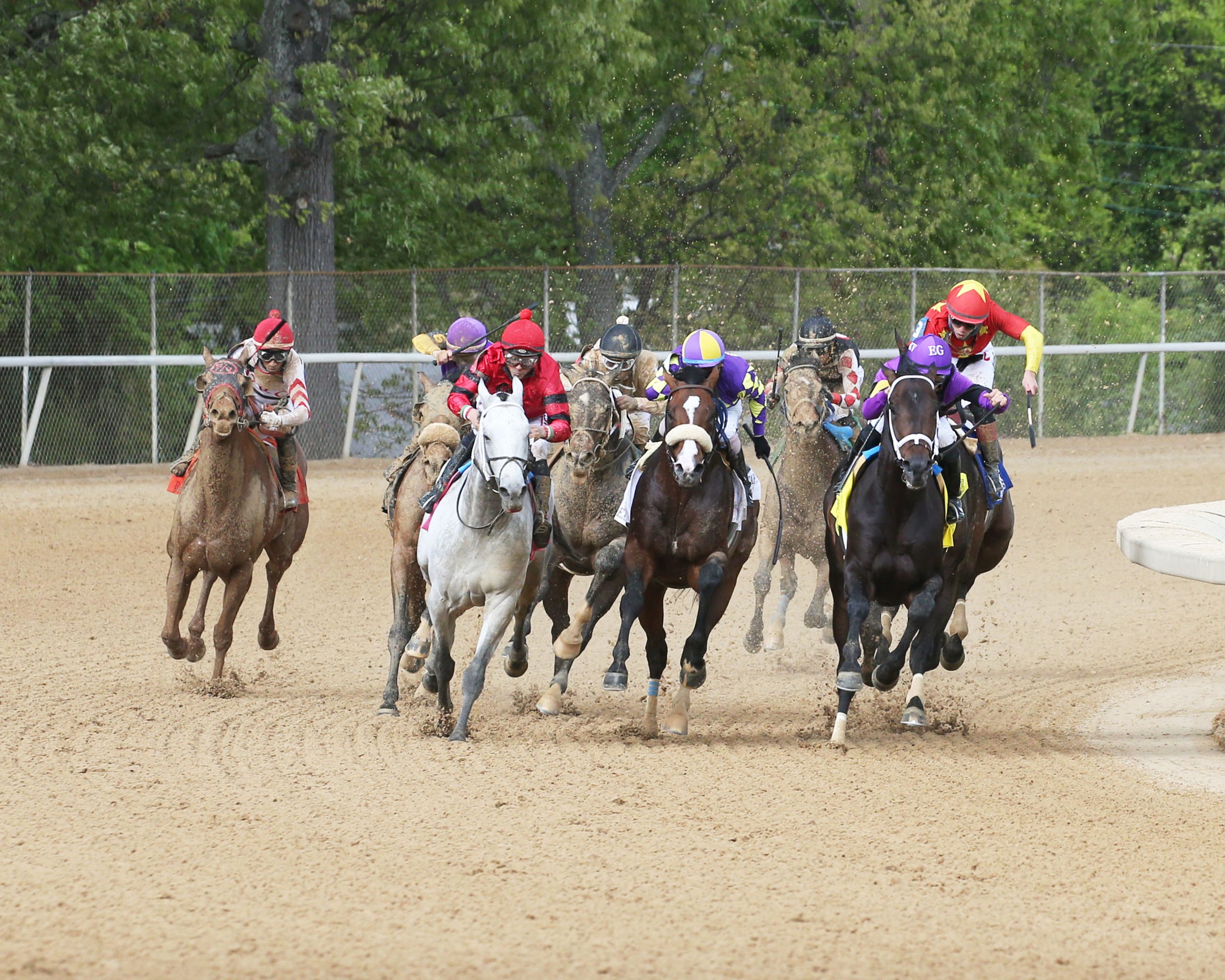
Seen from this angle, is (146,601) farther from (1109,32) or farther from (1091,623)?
(1109,32)

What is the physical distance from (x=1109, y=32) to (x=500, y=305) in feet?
51.5

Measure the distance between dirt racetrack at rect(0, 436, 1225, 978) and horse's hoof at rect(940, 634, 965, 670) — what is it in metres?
0.25

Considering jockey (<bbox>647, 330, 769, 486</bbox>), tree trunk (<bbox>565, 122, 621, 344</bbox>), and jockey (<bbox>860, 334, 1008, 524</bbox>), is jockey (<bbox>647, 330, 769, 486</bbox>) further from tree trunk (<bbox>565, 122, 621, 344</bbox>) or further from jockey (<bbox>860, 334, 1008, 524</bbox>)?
tree trunk (<bbox>565, 122, 621, 344</bbox>)

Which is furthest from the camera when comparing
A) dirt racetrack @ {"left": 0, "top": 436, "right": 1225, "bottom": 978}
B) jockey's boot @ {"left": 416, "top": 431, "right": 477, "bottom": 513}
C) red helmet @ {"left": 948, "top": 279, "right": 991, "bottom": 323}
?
red helmet @ {"left": 948, "top": 279, "right": 991, "bottom": 323}

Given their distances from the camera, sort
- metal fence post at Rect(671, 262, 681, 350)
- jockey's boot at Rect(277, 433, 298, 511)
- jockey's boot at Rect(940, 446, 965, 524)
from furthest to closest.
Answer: metal fence post at Rect(671, 262, 681, 350), jockey's boot at Rect(277, 433, 298, 511), jockey's boot at Rect(940, 446, 965, 524)

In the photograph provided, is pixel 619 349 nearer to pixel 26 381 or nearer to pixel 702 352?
pixel 702 352

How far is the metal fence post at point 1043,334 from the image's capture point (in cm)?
2572

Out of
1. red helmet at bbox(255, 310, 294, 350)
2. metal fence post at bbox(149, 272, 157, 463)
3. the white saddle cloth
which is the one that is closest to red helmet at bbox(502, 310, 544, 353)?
the white saddle cloth

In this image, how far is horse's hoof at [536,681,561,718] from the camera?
9891 mm

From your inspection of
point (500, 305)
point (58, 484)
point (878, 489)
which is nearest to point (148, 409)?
point (58, 484)

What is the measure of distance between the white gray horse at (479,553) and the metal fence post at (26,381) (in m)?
13.1

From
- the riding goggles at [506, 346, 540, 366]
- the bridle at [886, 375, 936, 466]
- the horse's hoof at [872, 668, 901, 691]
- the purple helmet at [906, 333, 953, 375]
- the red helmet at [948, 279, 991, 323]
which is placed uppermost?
the red helmet at [948, 279, 991, 323]

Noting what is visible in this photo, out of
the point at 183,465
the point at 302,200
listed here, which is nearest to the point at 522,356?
the point at 183,465

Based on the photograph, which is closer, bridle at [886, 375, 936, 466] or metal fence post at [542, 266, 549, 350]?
bridle at [886, 375, 936, 466]
